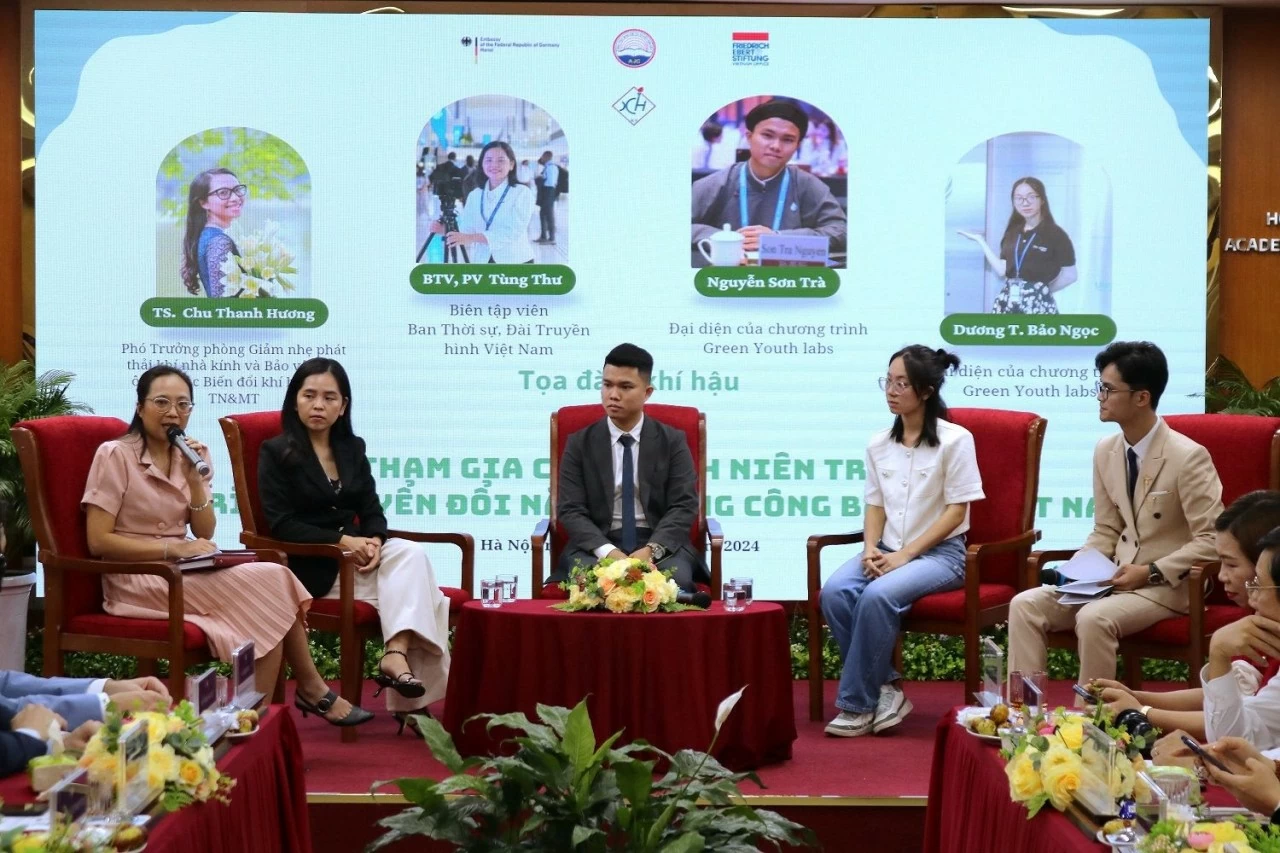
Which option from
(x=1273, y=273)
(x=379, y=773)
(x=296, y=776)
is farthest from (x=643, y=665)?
(x=1273, y=273)

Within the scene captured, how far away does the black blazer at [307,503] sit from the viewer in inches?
191

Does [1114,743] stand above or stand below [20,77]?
below

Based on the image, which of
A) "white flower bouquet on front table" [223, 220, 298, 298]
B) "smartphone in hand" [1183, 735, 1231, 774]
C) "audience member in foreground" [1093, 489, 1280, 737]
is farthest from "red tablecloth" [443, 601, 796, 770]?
"white flower bouquet on front table" [223, 220, 298, 298]

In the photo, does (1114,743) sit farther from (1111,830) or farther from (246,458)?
(246,458)

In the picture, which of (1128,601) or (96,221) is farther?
(96,221)

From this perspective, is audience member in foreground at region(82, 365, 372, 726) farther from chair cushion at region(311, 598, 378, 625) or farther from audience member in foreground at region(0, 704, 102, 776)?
audience member in foreground at region(0, 704, 102, 776)

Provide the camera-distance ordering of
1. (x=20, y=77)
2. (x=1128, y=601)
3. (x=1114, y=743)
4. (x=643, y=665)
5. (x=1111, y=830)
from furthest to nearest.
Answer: (x=20, y=77), (x=1128, y=601), (x=643, y=665), (x=1114, y=743), (x=1111, y=830)

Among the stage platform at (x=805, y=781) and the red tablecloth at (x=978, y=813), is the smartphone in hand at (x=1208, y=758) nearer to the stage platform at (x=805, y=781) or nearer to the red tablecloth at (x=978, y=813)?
the red tablecloth at (x=978, y=813)

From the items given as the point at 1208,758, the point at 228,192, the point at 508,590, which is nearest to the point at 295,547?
the point at 508,590

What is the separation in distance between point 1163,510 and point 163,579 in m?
3.06

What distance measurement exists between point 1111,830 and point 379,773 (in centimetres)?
258

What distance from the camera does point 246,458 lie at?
4.98m

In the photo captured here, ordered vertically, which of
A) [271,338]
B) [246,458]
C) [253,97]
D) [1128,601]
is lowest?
[1128,601]

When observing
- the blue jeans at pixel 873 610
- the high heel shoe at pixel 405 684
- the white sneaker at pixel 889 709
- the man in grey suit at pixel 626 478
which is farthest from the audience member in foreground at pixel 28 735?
the white sneaker at pixel 889 709
